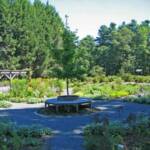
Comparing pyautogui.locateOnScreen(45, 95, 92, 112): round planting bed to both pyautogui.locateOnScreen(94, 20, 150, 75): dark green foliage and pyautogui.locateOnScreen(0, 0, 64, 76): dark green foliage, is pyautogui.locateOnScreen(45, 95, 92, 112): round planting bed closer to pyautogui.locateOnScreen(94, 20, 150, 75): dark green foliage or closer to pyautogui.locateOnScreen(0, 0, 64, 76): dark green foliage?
pyautogui.locateOnScreen(0, 0, 64, 76): dark green foliage

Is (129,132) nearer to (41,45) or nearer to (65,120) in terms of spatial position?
(65,120)

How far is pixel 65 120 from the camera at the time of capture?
1395 centimetres

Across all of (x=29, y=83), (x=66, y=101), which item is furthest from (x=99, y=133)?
(x=29, y=83)

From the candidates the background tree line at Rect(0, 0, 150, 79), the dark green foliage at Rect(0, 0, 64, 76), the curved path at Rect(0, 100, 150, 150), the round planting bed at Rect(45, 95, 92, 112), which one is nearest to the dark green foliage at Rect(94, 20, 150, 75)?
the background tree line at Rect(0, 0, 150, 79)

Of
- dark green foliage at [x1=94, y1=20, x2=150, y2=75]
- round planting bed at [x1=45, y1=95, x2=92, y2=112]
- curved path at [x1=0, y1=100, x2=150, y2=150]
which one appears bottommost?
curved path at [x1=0, y1=100, x2=150, y2=150]

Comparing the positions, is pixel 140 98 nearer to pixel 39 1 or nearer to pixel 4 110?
pixel 4 110

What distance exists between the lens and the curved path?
967 cm

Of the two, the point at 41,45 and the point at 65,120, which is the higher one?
the point at 41,45

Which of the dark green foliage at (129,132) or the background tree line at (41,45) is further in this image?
the background tree line at (41,45)

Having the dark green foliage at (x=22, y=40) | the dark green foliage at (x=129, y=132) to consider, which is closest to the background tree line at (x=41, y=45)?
the dark green foliage at (x=22, y=40)

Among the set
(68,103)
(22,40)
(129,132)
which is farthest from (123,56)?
(129,132)

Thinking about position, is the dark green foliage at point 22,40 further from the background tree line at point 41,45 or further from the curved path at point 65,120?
the curved path at point 65,120

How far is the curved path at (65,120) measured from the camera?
967 centimetres

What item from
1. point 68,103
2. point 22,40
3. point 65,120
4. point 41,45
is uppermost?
point 22,40
